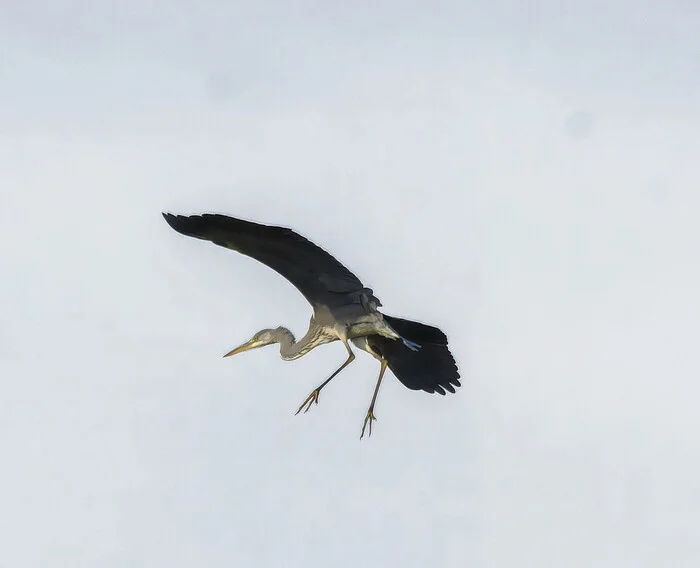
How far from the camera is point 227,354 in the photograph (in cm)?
2898

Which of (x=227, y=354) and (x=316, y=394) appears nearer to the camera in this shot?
(x=316, y=394)

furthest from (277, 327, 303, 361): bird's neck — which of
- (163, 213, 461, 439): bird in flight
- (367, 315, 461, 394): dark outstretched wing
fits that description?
(367, 315, 461, 394): dark outstretched wing

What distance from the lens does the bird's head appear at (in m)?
28.2

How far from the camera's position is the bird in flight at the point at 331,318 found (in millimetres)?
25688

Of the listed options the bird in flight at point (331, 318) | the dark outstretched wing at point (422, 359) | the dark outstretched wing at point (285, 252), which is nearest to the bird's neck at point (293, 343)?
the bird in flight at point (331, 318)

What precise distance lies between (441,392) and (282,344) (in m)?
2.37

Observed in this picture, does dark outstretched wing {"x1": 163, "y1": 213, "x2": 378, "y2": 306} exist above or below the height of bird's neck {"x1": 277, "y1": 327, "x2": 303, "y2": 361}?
below

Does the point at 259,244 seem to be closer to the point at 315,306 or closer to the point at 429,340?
the point at 315,306

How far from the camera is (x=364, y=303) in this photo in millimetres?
26359

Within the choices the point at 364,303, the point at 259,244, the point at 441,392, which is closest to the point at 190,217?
the point at 259,244

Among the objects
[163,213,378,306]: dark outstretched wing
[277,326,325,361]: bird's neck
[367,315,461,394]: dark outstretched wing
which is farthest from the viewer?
[367,315,461,394]: dark outstretched wing

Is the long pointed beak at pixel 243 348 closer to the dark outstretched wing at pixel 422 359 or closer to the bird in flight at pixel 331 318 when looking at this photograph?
the bird in flight at pixel 331 318

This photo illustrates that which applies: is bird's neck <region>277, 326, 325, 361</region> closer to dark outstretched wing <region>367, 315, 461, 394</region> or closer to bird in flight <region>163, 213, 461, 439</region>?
bird in flight <region>163, 213, 461, 439</region>

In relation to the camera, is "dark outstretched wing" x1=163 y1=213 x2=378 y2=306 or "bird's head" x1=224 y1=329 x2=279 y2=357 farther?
"bird's head" x1=224 y1=329 x2=279 y2=357
